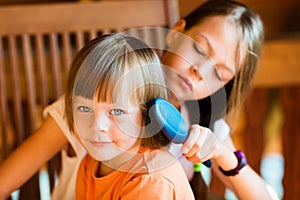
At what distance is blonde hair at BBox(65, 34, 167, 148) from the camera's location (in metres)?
0.85

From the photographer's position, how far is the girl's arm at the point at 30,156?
1.11 m

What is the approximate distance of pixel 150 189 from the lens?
0.86 meters

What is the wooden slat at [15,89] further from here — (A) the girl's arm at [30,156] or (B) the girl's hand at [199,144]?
(B) the girl's hand at [199,144]

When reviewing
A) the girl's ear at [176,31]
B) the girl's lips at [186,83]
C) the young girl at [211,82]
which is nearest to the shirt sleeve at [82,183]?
the young girl at [211,82]

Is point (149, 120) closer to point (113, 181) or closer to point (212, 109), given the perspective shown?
point (113, 181)

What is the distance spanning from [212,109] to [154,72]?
0.96ft

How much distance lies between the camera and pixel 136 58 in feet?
2.87

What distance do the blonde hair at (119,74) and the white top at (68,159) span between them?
9.5 inches

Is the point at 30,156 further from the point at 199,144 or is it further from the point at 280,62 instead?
the point at 280,62

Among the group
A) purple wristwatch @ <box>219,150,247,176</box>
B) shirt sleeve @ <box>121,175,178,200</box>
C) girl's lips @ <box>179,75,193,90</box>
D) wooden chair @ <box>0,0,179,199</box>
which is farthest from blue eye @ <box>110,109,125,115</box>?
wooden chair @ <box>0,0,179,199</box>

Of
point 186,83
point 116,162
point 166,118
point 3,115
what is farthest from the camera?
point 3,115

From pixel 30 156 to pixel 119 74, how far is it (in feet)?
1.20

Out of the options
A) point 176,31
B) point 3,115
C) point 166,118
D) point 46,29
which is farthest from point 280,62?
point 166,118

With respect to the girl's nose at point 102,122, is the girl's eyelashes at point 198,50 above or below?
below
